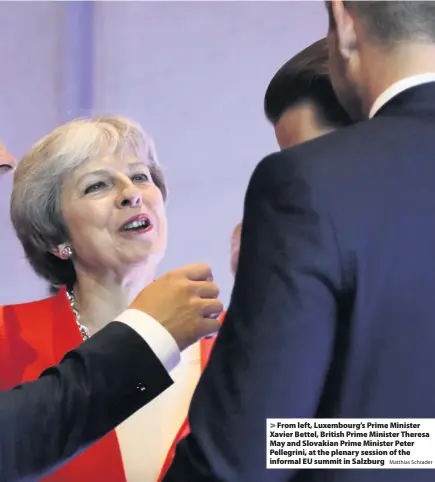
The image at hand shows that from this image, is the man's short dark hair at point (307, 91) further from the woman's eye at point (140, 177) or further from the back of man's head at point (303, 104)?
the woman's eye at point (140, 177)

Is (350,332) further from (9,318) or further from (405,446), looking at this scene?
(9,318)

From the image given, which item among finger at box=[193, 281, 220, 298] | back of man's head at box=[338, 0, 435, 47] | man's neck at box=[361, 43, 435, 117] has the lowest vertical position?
finger at box=[193, 281, 220, 298]

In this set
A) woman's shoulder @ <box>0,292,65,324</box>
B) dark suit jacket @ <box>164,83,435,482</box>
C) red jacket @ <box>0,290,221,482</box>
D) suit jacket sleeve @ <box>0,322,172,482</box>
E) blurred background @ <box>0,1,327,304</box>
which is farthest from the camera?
blurred background @ <box>0,1,327,304</box>

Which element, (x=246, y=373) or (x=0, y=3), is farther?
(x=0, y=3)

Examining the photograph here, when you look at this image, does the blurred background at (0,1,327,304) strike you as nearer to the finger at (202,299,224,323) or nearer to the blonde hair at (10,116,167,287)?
the blonde hair at (10,116,167,287)

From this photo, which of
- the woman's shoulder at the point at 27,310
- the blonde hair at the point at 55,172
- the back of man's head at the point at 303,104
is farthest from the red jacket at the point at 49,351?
the back of man's head at the point at 303,104

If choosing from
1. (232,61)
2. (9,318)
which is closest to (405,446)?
(9,318)

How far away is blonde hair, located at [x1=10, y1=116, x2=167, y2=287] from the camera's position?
1249 millimetres

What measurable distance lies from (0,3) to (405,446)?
72.3 inches

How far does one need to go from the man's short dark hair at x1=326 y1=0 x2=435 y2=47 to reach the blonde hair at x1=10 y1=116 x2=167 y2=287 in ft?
2.25

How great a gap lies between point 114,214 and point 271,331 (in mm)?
691

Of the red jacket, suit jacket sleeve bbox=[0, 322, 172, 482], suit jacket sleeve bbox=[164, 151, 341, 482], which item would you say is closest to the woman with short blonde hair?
the red jacket

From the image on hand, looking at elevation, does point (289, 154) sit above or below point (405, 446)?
above

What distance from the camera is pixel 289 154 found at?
586mm
